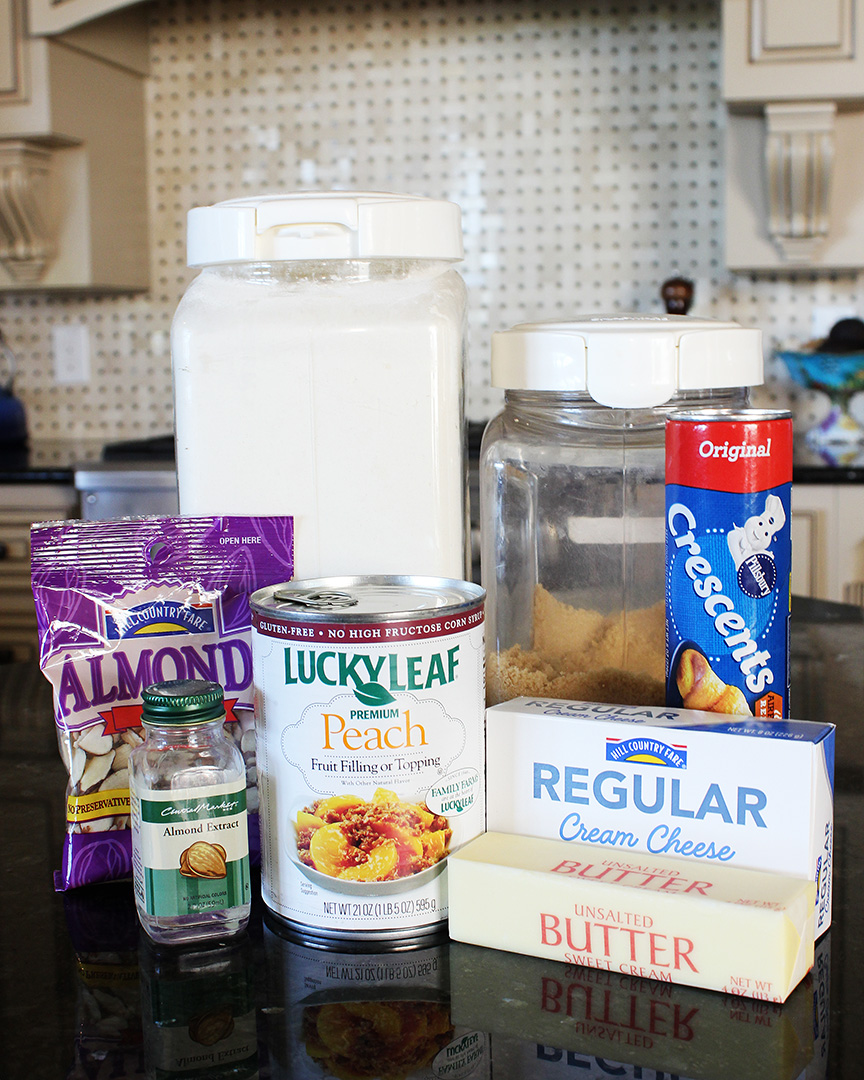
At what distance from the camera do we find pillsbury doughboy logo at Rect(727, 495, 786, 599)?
22.6 inches

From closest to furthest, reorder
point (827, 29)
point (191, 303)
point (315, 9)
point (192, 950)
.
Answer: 1. point (192, 950)
2. point (191, 303)
3. point (827, 29)
4. point (315, 9)

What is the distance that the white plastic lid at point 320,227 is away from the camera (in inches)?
25.9

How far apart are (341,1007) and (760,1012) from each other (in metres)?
0.17

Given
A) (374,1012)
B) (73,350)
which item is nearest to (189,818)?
(374,1012)

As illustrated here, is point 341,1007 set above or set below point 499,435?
below

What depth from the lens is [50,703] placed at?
0.95 meters

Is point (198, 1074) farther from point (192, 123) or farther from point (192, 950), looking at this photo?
point (192, 123)

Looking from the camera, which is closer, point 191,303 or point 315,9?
point 191,303

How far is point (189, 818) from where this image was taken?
52 cm

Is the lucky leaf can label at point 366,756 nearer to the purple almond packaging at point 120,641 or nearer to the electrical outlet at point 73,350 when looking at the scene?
the purple almond packaging at point 120,641

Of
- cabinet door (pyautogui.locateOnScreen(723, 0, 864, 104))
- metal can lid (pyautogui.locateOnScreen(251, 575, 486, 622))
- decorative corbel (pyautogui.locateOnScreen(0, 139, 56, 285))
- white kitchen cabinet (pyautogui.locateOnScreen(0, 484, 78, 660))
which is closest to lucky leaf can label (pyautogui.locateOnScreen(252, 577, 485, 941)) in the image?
metal can lid (pyautogui.locateOnScreen(251, 575, 486, 622))

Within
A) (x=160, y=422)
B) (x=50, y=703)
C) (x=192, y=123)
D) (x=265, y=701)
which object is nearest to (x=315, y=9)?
(x=192, y=123)

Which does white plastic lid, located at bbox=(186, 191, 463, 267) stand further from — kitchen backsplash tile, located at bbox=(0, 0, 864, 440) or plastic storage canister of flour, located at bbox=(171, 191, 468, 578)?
kitchen backsplash tile, located at bbox=(0, 0, 864, 440)

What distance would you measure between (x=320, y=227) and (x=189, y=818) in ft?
1.13
